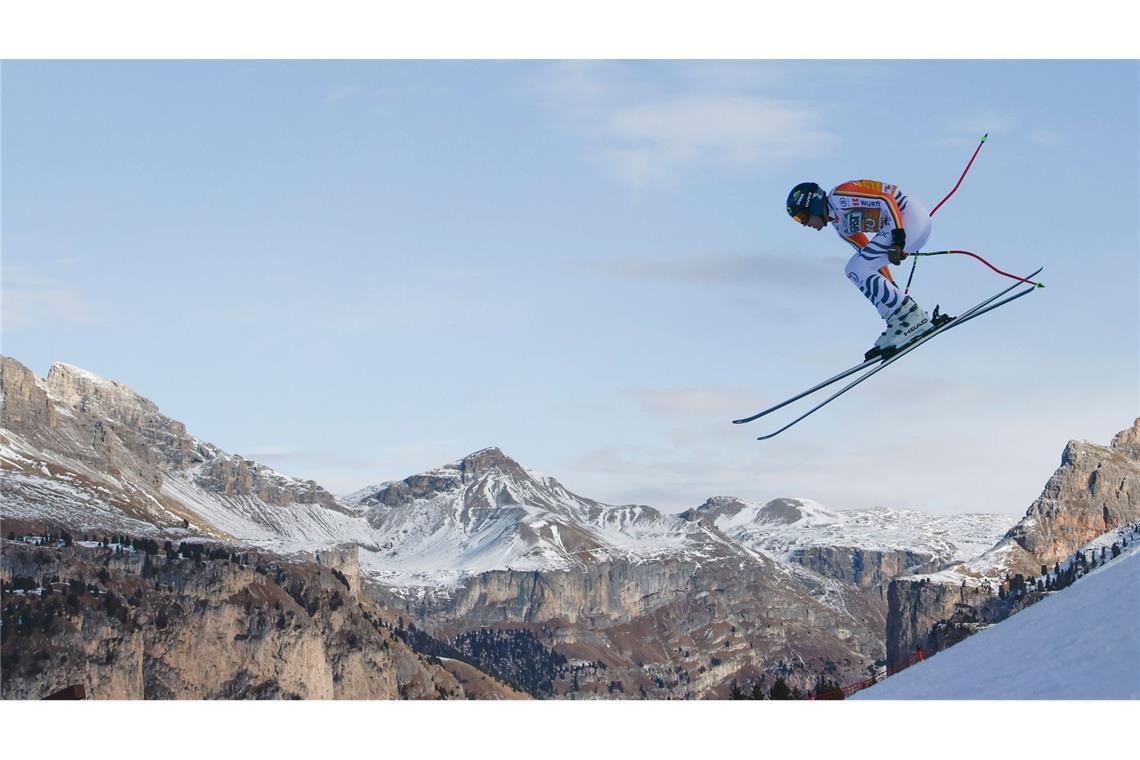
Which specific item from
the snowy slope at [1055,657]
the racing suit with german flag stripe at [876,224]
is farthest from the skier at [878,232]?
the snowy slope at [1055,657]

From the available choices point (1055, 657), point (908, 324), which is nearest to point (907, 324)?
point (908, 324)

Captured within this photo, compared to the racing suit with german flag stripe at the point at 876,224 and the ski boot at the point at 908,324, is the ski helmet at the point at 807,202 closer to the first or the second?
the racing suit with german flag stripe at the point at 876,224

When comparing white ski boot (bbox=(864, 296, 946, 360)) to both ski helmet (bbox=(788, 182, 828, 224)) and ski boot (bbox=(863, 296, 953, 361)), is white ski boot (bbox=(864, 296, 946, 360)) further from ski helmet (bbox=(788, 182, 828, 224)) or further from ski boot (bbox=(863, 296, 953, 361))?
ski helmet (bbox=(788, 182, 828, 224))

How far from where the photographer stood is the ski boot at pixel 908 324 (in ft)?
104

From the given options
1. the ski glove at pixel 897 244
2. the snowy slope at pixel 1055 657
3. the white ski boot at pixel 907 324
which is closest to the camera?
the ski glove at pixel 897 244

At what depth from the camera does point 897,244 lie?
30.4m

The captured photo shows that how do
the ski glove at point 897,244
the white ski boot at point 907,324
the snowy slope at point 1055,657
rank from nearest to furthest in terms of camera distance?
the ski glove at point 897,244 → the snowy slope at point 1055,657 → the white ski boot at point 907,324

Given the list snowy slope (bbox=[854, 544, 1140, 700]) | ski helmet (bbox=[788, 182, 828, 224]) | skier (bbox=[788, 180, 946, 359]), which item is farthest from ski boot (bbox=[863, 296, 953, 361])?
snowy slope (bbox=[854, 544, 1140, 700])

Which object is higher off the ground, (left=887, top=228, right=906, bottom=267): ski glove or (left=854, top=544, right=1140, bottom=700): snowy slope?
(left=887, top=228, right=906, bottom=267): ski glove

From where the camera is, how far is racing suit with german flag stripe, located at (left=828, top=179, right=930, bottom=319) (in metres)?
30.5

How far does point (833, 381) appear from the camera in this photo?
32969mm
